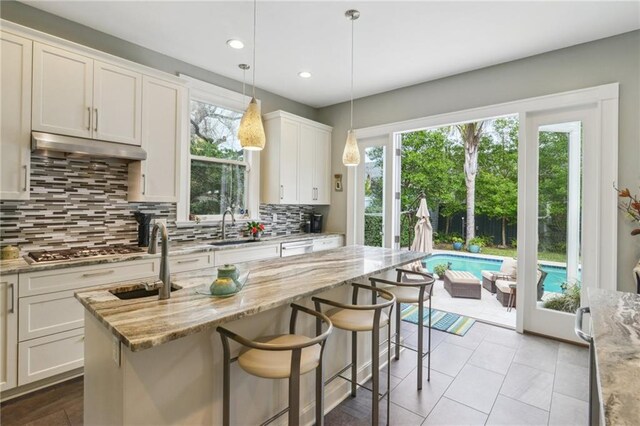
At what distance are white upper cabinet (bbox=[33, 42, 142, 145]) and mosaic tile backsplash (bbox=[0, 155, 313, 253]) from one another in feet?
1.22

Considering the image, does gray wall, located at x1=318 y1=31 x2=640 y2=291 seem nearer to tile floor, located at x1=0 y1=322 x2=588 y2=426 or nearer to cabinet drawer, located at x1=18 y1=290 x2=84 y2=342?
tile floor, located at x1=0 y1=322 x2=588 y2=426

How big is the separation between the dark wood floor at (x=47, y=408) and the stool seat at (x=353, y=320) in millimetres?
1794

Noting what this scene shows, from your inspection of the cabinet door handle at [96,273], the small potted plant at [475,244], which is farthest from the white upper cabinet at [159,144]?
the small potted plant at [475,244]

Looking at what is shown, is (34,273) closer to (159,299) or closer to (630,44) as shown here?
(159,299)

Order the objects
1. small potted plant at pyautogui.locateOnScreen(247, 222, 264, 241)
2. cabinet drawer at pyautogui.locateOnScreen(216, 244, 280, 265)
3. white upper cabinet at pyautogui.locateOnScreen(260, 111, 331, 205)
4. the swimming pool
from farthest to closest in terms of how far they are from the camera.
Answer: the swimming pool
white upper cabinet at pyautogui.locateOnScreen(260, 111, 331, 205)
small potted plant at pyautogui.locateOnScreen(247, 222, 264, 241)
cabinet drawer at pyautogui.locateOnScreen(216, 244, 280, 265)

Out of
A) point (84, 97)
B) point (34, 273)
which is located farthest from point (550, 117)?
point (34, 273)

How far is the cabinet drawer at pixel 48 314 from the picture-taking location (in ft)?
7.23

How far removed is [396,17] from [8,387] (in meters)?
4.09

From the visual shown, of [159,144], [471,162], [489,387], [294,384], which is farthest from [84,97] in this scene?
[471,162]

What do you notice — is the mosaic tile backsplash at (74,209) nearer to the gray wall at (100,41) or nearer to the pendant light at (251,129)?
the gray wall at (100,41)

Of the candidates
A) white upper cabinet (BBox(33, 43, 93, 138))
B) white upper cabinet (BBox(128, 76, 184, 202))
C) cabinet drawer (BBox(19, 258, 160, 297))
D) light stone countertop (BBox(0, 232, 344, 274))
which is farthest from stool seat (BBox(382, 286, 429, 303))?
white upper cabinet (BBox(33, 43, 93, 138))

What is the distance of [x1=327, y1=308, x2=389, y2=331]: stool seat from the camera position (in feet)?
6.18

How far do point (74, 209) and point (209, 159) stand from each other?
1477mm

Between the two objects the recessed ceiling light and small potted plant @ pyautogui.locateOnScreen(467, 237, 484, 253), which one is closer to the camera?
the recessed ceiling light
